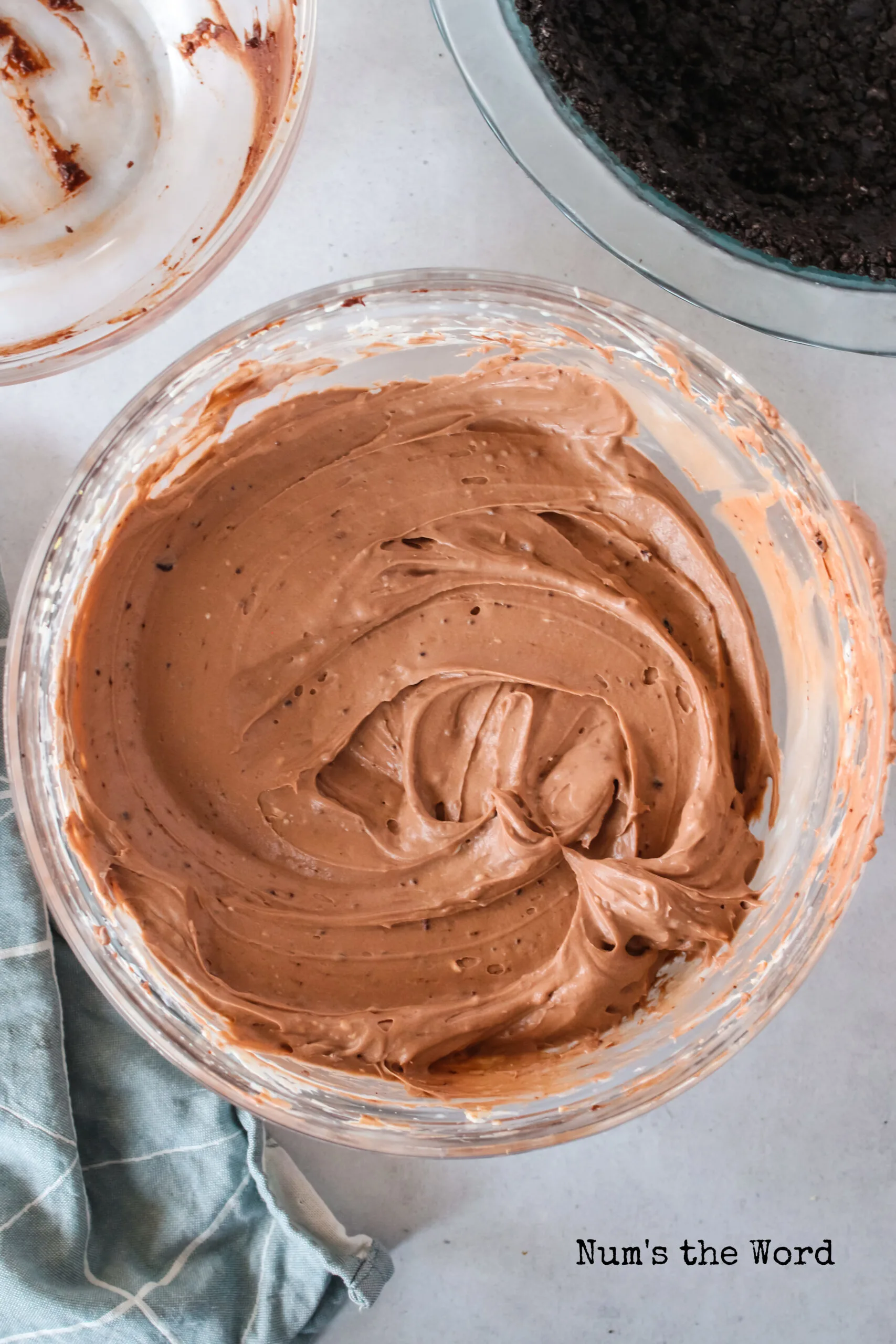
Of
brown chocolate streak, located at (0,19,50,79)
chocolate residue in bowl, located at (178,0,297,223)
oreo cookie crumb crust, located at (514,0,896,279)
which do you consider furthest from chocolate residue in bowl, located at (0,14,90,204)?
oreo cookie crumb crust, located at (514,0,896,279)

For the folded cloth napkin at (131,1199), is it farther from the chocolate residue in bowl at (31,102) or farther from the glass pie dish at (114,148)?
the chocolate residue in bowl at (31,102)

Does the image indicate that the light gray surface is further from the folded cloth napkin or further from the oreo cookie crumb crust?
the oreo cookie crumb crust

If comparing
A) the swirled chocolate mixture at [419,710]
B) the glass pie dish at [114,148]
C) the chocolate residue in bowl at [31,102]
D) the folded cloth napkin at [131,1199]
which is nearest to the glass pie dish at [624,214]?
the swirled chocolate mixture at [419,710]

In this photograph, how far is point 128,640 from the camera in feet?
4.95

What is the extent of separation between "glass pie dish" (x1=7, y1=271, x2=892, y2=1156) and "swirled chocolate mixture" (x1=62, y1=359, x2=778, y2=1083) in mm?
45

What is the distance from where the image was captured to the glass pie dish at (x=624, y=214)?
1.27m

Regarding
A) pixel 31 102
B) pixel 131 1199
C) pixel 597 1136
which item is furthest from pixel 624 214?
pixel 131 1199

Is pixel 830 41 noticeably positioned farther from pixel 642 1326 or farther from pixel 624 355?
pixel 642 1326

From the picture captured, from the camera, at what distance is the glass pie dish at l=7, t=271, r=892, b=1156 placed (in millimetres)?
1453

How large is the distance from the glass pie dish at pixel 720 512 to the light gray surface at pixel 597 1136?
17 centimetres

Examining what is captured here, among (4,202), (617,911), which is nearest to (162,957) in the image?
(617,911)

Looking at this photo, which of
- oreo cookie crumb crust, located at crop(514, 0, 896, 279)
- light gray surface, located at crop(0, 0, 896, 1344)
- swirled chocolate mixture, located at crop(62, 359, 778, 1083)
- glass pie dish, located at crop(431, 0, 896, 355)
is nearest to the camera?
glass pie dish, located at crop(431, 0, 896, 355)

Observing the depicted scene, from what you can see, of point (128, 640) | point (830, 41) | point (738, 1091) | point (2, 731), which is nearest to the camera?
point (830, 41)

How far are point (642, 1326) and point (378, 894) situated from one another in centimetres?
95
